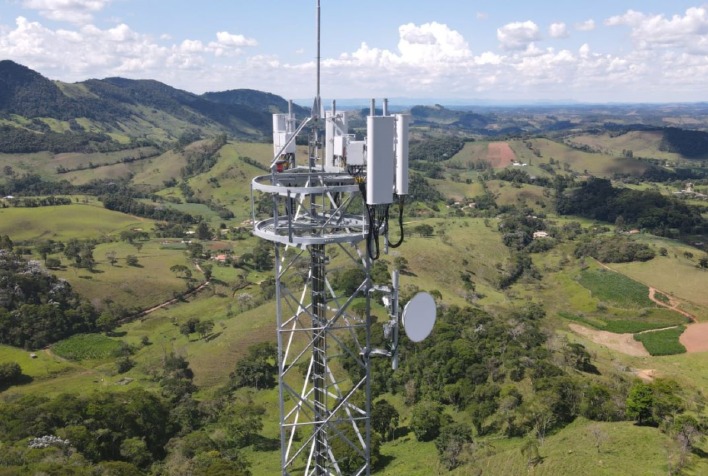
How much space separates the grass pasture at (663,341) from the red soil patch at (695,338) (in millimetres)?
706

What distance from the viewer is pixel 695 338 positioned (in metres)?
73.0

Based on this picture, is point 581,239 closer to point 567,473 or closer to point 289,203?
point 567,473

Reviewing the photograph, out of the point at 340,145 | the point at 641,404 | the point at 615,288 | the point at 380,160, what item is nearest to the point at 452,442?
the point at 641,404

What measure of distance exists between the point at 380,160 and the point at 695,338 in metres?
78.0

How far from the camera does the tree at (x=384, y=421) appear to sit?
1631 inches

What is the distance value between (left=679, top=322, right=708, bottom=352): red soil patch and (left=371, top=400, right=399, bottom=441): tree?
161 feet

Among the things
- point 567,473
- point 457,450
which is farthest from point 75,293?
point 567,473

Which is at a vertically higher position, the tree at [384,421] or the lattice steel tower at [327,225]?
the lattice steel tower at [327,225]

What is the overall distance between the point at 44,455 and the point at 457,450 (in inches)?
1041

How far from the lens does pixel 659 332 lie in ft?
248

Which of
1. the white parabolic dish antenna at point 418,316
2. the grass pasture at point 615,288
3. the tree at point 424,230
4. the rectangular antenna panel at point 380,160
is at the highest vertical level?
the rectangular antenna panel at point 380,160

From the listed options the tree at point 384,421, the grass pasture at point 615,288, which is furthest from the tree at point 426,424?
the grass pasture at point 615,288

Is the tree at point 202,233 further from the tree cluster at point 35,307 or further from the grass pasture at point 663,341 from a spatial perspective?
the grass pasture at point 663,341

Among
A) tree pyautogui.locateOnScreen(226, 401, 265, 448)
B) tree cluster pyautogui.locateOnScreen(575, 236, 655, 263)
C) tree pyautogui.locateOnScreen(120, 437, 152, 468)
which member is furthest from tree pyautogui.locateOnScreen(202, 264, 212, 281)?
tree cluster pyautogui.locateOnScreen(575, 236, 655, 263)
